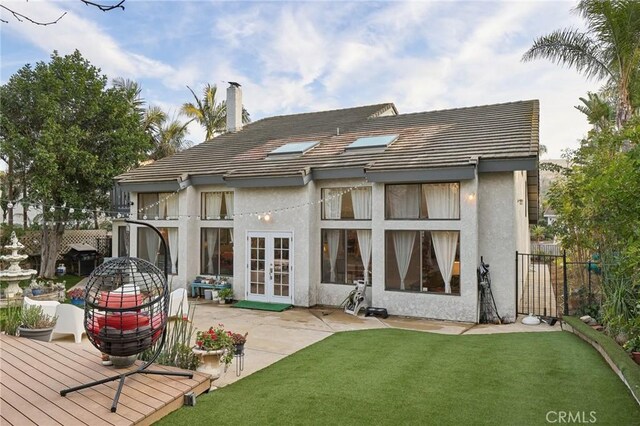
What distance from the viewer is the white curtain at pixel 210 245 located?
529 inches

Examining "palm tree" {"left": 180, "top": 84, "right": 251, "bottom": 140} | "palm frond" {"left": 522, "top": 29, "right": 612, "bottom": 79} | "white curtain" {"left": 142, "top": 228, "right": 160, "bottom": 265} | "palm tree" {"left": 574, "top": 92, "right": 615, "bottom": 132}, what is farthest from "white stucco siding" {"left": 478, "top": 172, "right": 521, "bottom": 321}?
"palm tree" {"left": 180, "top": 84, "right": 251, "bottom": 140}

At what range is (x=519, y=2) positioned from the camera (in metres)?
10.3

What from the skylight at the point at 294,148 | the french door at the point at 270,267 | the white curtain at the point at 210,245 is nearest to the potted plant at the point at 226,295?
the french door at the point at 270,267

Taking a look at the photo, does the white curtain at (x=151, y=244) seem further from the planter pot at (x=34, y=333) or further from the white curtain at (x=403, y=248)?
the white curtain at (x=403, y=248)

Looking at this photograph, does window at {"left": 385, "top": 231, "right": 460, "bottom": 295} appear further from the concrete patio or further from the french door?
the french door

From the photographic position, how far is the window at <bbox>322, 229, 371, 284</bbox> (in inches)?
436

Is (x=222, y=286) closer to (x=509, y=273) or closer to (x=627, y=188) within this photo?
(x=509, y=273)

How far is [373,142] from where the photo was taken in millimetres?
12164

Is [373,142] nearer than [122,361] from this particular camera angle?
No

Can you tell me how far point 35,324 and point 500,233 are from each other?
31.4ft

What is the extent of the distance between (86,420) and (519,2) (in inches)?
466

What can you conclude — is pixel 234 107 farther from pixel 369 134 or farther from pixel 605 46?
pixel 605 46

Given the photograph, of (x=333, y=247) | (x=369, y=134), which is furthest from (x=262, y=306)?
(x=369, y=134)

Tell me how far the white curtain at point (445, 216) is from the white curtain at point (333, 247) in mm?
2643
